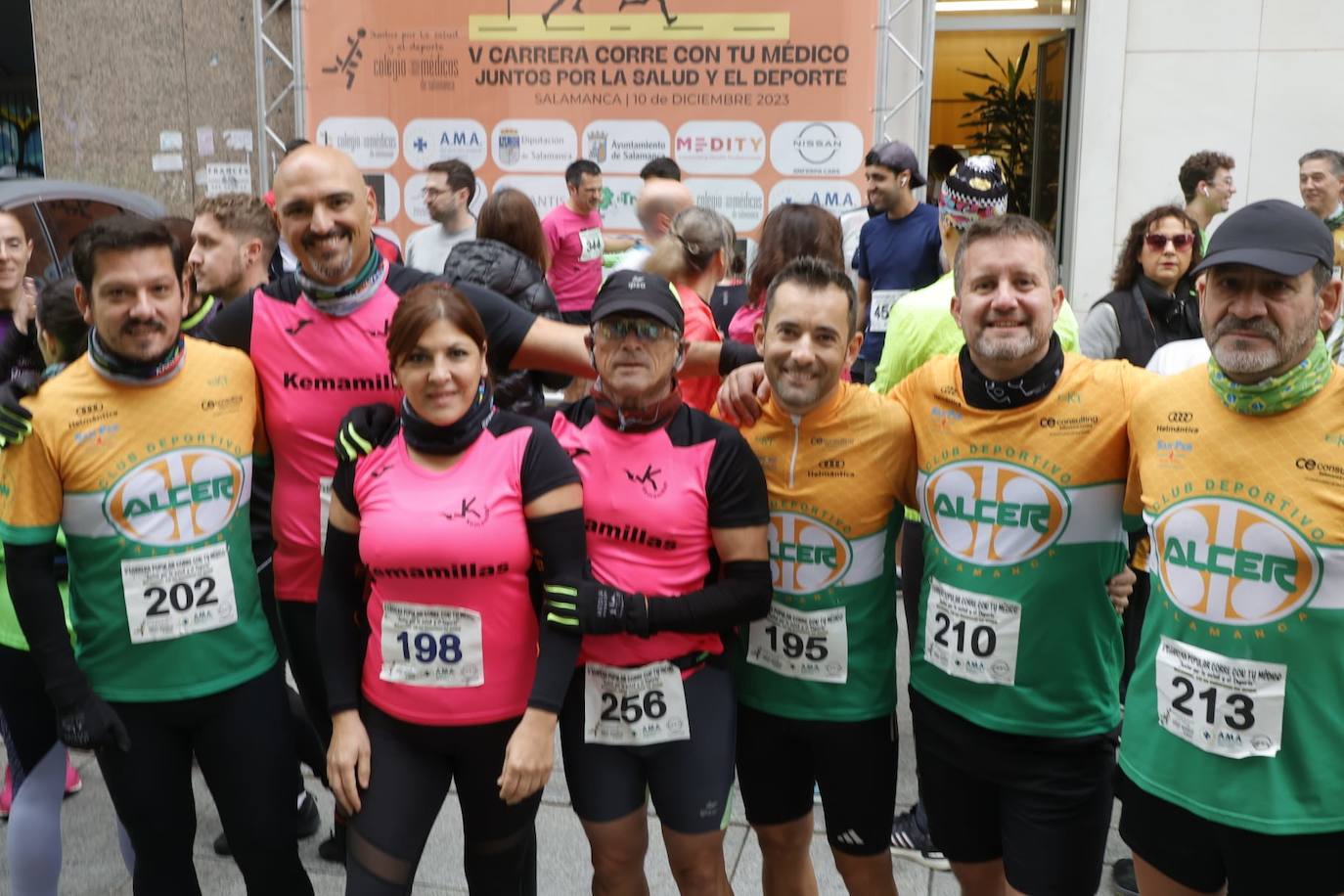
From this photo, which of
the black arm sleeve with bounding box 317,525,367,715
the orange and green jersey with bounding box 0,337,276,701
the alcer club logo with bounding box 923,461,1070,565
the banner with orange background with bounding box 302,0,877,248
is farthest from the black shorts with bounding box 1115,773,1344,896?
the banner with orange background with bounding box 302,0,877,248

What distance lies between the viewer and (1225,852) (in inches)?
82.6

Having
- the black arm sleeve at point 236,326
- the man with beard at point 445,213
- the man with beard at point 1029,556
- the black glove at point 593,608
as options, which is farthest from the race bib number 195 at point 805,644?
the man with beard at point 445,213

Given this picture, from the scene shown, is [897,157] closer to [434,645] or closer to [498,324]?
[498,324]

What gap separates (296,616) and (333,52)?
6.44 meters

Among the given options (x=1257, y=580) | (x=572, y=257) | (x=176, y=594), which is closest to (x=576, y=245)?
(x=572, y=257)

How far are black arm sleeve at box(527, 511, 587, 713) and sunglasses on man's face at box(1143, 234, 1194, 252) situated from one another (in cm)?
294

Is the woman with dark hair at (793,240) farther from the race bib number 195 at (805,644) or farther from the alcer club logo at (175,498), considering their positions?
the alcer club logo at (175,498)

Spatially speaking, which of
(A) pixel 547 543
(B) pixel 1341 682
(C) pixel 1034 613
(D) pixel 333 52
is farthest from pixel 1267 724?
(D) pixel 333 52

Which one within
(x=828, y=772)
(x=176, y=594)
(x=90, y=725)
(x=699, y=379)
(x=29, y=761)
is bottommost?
(x=29, y=761)

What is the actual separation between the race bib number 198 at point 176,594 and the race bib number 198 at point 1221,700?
2024 mm

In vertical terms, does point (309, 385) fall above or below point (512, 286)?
below

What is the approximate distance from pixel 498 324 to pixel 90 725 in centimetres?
129

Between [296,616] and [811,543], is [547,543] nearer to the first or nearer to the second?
[811,543]

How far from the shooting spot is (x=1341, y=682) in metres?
1.98
